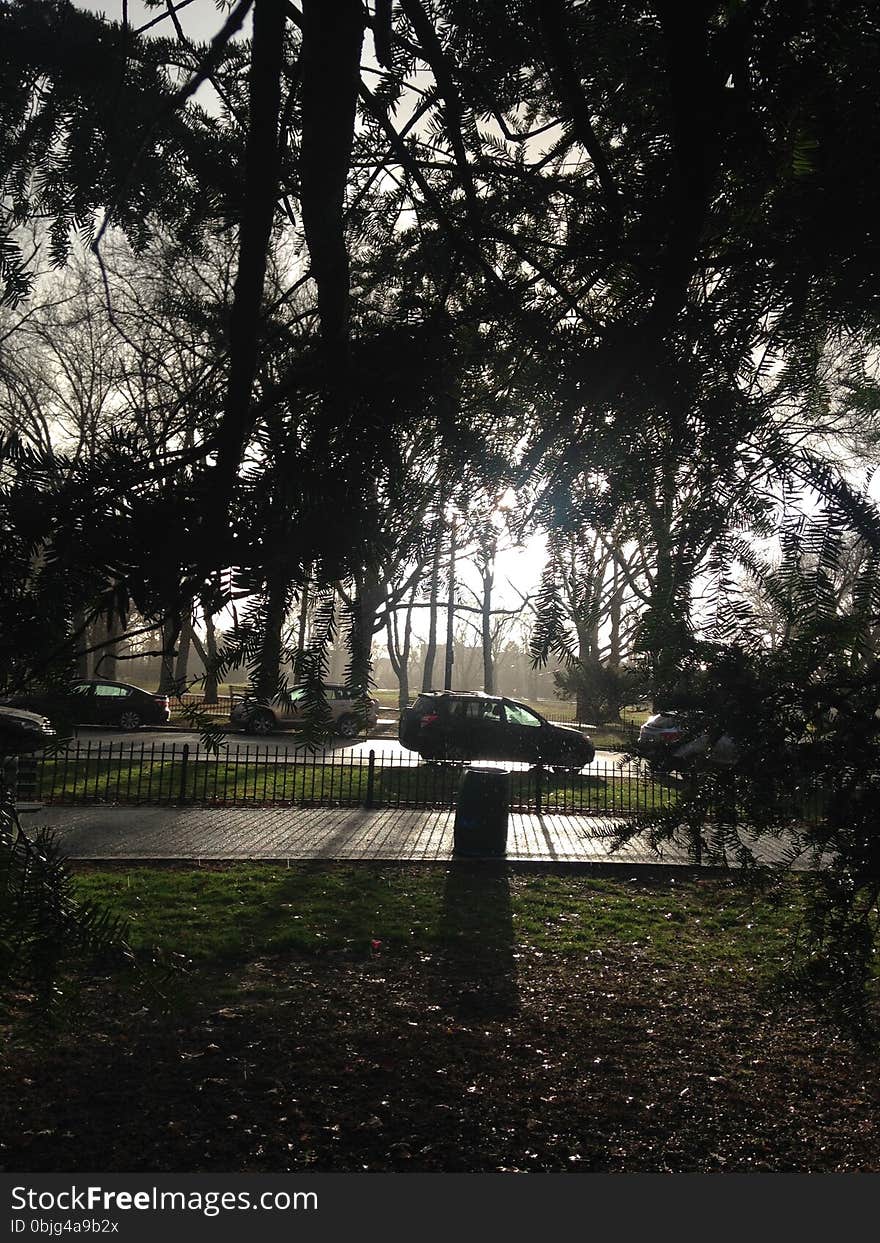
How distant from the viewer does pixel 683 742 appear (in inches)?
107

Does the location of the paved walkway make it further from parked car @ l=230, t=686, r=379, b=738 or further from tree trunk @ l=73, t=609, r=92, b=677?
tree trunk @ l=73, t=609, r=92, b=677

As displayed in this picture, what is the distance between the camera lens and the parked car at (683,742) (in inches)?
98.7

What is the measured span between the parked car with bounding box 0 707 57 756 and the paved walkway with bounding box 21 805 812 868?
8.07 m

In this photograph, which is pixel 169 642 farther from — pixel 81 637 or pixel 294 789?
pixel 294 789

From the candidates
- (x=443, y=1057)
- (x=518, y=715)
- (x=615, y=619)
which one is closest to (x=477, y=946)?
(x=443, y=1057)

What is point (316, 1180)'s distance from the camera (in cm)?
357

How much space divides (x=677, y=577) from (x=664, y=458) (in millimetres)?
307

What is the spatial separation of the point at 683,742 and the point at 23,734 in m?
1.96

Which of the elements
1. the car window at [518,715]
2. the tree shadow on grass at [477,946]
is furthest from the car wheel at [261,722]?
the car window at [518,715]

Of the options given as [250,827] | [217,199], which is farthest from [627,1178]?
[250,827]

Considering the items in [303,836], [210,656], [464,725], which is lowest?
[303,836]

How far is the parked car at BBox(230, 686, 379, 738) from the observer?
4.89 ft

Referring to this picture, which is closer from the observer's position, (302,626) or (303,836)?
(302,626)

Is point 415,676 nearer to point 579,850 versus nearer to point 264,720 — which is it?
point 579,850
